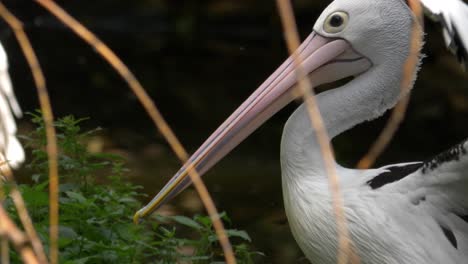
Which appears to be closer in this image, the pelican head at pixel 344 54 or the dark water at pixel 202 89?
the pelican head at pixel 344 54

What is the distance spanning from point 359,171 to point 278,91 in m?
0.41

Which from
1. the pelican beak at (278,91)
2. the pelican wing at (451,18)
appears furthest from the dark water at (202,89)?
the pelican wing at (451,18)

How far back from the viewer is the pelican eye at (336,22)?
372 centimetres

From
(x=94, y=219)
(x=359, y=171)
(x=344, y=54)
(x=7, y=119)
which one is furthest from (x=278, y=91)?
(x=7, y=119)

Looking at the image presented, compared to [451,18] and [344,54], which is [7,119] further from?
[344,54]

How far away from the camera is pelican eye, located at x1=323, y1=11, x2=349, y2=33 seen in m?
3.72

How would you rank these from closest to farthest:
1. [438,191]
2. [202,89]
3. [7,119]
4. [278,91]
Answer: [7,119] → [438,191] → [278,91] → [202,89]

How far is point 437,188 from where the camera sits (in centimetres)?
340

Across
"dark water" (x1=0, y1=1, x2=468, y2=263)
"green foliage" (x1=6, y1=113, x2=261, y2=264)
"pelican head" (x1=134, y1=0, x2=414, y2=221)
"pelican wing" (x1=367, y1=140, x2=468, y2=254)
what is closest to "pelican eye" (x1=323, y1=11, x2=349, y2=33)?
"pelican head" (x1=134, y1=0, x2=414, y2=221)

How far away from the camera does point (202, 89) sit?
327 inches

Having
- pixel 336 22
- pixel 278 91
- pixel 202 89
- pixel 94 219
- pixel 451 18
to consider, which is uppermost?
pixel 202 89

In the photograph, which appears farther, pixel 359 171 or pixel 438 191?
pixel 359 171

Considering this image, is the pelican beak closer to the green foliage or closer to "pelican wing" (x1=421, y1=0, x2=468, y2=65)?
the green foliage

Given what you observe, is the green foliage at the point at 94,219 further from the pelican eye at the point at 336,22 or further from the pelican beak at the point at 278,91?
the pelican eye at the point at 336,22
